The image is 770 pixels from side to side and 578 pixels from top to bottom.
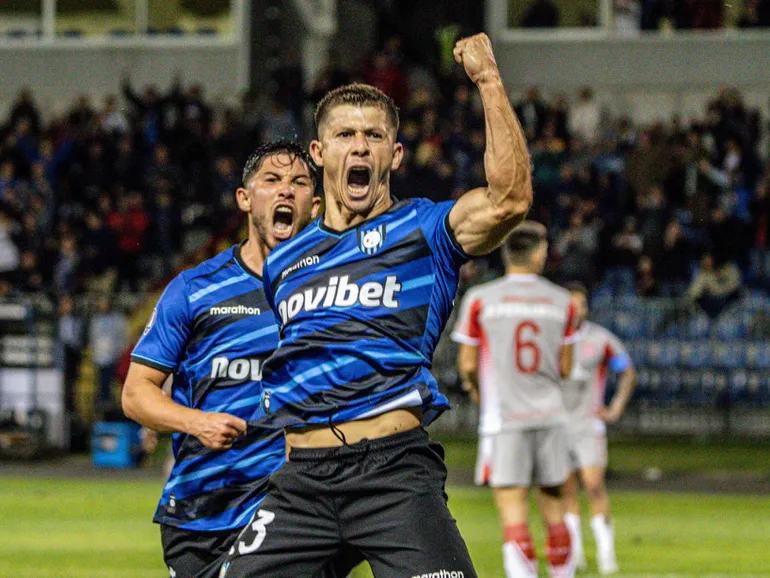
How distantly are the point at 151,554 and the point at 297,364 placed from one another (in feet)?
26.3

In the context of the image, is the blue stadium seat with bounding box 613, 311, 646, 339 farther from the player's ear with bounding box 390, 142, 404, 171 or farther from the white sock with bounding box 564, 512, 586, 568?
the player's ear with bounding box 390, 142, 404, 171

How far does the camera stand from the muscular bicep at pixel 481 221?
4.71m

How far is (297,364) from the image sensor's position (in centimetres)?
504

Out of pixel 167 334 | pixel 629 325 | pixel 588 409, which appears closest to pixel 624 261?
pixel 629 325

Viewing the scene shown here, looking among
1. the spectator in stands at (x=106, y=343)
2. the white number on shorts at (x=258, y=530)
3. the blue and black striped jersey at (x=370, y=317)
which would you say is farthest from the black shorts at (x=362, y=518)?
the spectator in stands at (x=106, y=343)

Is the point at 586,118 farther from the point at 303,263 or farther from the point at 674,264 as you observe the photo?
the point at 303,263

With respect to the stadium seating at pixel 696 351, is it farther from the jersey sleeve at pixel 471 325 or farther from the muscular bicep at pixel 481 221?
the muscular bicep at pixel 481 221

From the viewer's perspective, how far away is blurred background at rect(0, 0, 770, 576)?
872 inches

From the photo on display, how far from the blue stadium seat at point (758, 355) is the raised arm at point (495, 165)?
1819 cm

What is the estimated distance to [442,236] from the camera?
4922 mm

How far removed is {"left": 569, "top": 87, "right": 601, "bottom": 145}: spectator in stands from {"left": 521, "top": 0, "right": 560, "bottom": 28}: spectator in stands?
3817 mm

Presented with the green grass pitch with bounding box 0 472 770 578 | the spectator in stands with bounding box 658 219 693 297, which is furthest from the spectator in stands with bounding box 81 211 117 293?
the spectator in stands with bounding box 658 219 693 297

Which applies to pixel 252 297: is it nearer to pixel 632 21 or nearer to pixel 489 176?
pixel 489 176

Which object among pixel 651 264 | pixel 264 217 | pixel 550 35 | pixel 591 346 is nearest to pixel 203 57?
pixel 550 35
